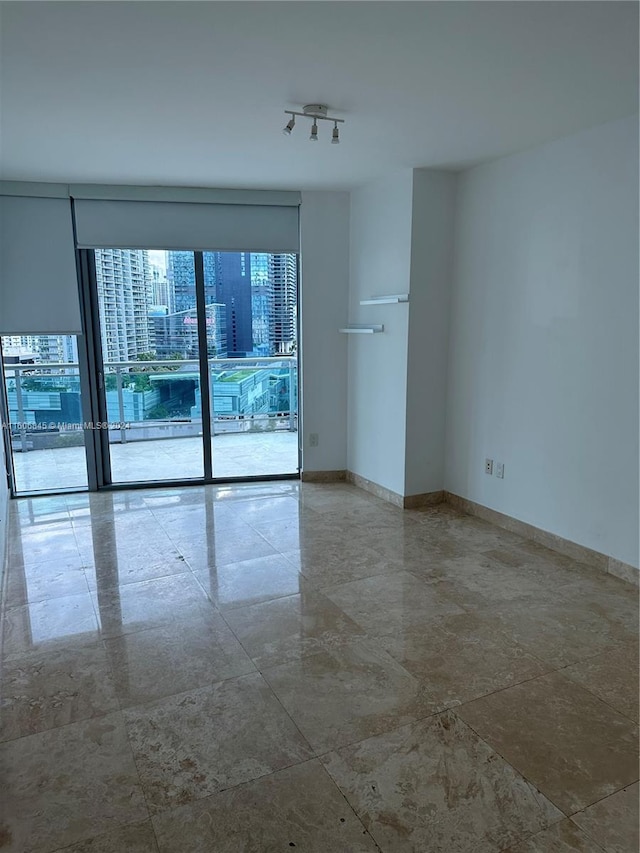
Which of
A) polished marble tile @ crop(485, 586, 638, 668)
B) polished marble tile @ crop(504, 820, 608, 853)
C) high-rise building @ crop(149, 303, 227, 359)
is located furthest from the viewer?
high-rise building @ crop(149, 303, 227, 359)

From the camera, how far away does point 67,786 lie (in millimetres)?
1683

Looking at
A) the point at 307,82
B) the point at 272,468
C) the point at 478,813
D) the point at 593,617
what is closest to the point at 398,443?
the point at 272,468

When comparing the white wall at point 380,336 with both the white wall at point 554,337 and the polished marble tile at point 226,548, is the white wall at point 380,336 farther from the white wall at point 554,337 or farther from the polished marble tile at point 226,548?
the polished marble tile at point 226,548

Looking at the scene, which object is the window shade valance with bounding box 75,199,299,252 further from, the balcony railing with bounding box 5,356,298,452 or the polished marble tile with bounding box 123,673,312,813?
the polished marble tile with bounding box 123,673,312,813

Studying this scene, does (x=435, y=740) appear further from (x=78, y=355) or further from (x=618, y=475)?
(x=78, y=355)

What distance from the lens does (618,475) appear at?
2.98m

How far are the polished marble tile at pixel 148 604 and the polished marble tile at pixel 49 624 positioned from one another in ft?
0.21

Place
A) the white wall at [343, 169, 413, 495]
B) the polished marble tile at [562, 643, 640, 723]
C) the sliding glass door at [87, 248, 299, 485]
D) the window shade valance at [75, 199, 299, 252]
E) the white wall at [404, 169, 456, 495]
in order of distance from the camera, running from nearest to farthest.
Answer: the polished marble tile at [562, 643, 640, 723] → the white wall at [404, 169, 456, 495] → the white wall at [343, 169, 413, 495] → the window shade valance at [75, 199, 299, 252] → the sliding glass door at [87, 248, 299, 485]

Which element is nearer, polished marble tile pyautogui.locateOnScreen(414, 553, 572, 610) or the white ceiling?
the white ceiling

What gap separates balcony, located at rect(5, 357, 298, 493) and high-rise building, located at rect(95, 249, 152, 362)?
253 mm

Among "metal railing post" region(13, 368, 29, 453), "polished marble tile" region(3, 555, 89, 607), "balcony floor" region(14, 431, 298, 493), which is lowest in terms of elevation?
"polished marble tile" region(3, 555, 89, 607)

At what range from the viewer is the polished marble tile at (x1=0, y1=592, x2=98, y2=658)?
2.46m

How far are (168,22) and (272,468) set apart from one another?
3817 millimetres

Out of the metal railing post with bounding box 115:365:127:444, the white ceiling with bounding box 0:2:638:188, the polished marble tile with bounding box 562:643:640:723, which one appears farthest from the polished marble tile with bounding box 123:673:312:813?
the metal railing post with bounding box 115:365:127:444
